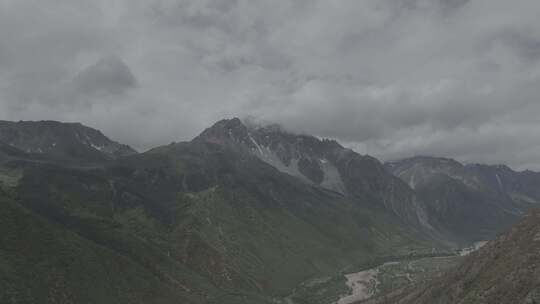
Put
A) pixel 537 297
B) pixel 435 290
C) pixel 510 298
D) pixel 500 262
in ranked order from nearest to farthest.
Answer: pixel 537 297 < pixel 510 298 < pixel 500 262 < pixel 435 290

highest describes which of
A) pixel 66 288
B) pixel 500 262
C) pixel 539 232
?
pixel 539 232

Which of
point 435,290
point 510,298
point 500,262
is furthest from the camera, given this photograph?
point 435,290

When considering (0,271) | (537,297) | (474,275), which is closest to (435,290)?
(474,275)

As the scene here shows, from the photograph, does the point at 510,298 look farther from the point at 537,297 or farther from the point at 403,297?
the point at 403,297

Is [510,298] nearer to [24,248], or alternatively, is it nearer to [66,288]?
[66,288]

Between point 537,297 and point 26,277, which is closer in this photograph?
point 537,297

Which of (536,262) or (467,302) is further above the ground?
(536,262)
